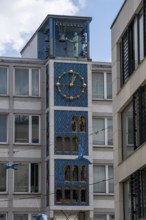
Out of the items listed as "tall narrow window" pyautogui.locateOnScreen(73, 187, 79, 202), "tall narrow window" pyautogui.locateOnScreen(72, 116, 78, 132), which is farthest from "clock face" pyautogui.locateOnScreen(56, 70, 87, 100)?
"tall narrow window" pyautogui.locateOnScreen(73, 187, 79, 202)

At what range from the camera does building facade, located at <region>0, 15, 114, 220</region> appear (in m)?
59.8

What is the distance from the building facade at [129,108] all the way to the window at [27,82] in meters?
18.5

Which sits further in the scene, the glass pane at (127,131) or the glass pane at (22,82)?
the glass pane at (22,82)

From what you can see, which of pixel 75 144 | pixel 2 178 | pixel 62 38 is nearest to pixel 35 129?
pixel 75 144

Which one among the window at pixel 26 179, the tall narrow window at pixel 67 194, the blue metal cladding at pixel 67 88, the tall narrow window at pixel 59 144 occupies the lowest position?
the tall narrow window at pixel 67 194

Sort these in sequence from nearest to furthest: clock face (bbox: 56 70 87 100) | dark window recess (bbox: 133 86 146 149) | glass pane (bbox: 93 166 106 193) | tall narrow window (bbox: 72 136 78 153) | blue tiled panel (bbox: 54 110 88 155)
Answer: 1. dark window recess (bbox: 133 86 146 149)
2. blue tiled panel (bbox: 54 110 88 155)
3. tall narrow window (bbox: 72 136 78 153)
4. clock face (bbox: 56 70 87 100)
5. glass pane (bbox: 93 166 106 193)

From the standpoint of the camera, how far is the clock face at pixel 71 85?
60.6 meters

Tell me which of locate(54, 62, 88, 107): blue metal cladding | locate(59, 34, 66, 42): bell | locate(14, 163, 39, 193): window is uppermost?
locate(59, 34, 66, 42): bell

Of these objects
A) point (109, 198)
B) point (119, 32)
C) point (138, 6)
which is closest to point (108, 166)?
point (109, 198)

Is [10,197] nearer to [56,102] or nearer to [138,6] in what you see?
[56,102]

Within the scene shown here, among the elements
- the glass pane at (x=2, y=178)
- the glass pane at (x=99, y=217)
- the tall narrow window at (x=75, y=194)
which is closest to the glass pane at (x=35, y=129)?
the glass pane at (x=2, y=178)

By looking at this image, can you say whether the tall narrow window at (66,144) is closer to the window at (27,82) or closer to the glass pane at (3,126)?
the window at (27,82)

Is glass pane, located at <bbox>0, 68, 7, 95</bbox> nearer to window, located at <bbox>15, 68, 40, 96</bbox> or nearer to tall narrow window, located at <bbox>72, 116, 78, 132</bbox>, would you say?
window, located at <bbox>15, 68, 40, 96</bbox>

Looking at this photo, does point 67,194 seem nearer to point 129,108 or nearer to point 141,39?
point 129,108
